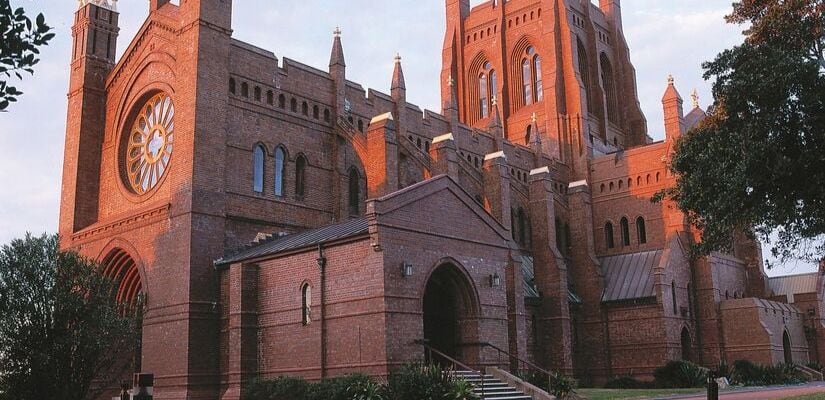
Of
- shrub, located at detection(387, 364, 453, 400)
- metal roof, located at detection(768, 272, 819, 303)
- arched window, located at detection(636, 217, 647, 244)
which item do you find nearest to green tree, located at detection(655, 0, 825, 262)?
shrub, located at detection(387, 364, 453, 400)

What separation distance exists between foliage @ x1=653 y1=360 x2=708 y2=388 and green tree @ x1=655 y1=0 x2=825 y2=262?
1495 cm

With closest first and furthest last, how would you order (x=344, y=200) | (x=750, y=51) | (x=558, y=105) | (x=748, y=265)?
(x=750, y=51) < (x=344, y=200) < (x=748, y=265) < (x=558, y=105)

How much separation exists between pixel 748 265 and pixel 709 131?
91.6ft

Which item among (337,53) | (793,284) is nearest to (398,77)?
(337,53)

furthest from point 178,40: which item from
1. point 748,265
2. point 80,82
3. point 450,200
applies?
point 748,265

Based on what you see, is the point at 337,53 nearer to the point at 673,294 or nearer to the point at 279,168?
the point at 279,168

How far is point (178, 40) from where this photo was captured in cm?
2934

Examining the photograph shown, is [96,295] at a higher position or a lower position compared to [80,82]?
lower

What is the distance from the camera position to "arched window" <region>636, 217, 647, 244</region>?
44656mm

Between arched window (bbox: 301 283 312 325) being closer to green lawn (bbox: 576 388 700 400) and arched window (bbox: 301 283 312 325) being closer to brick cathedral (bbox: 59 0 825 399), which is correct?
brick cathedral (bbox: 59 0 825 399)

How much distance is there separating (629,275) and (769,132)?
74.2 ft

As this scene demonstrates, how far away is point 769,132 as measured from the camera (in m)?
19.6

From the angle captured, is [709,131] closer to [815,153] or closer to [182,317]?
[815,153]

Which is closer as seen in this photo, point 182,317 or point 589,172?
point 182,317
